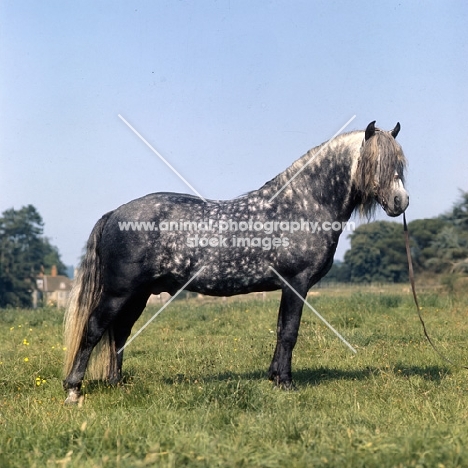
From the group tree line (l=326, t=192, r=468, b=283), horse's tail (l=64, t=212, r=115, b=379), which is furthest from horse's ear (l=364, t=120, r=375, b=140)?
tree line (l=326, t=192, r=468, b=283)

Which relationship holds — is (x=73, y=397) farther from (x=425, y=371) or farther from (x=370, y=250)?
(x=370, y=250)

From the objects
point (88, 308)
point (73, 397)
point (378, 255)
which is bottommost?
point (73, 397)

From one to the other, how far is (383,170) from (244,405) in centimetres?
277

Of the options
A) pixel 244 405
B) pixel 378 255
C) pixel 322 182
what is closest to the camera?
pixel 244 405

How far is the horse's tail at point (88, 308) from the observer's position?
6223mm

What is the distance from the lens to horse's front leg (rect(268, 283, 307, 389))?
6.18 meters

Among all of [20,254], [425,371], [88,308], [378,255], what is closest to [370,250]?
[378,255]

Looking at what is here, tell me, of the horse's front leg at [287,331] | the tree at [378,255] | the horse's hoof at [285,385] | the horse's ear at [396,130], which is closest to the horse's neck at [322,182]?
the horse's ear at [396,130]

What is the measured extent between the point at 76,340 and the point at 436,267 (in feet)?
169

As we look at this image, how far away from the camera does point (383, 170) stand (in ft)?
19.9

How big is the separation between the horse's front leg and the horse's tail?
186 centimetres

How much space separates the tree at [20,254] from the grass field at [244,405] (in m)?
44.9

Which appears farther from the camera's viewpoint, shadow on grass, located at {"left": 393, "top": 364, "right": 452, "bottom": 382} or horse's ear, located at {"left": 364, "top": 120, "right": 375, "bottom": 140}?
shadow on grass, located at {"left": 393, "top": 364, "right": 452, "bottom": 382}

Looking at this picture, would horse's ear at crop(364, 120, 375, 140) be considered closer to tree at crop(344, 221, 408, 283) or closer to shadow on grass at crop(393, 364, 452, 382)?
shadow on grass at crop(393, 364, 452, 382)
